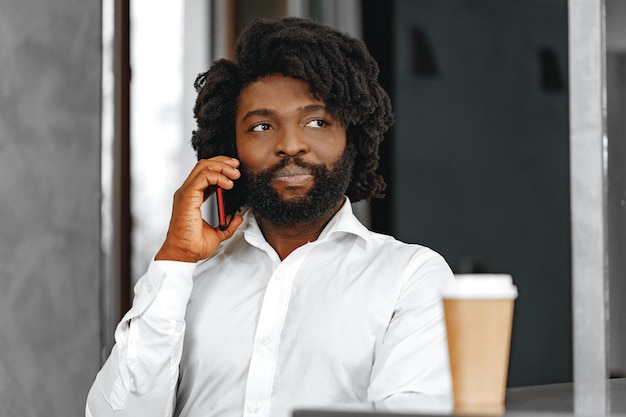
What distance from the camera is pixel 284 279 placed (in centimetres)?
167

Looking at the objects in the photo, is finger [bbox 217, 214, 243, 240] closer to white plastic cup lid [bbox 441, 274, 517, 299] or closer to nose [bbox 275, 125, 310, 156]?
nose [bbox 275, 125, 310, 156]

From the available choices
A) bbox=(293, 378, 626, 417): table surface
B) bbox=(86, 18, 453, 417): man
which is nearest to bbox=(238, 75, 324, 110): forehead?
bbox=(86, 18, 453, 417): man

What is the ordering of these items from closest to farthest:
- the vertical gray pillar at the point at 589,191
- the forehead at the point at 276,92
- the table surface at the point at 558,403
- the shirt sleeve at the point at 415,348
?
the table surface at the point at 558,403 → the shirt sleeve at the point at 415,348 → the forehead at the point at 276,92 → the vertical gray pillar at the point at 589,191

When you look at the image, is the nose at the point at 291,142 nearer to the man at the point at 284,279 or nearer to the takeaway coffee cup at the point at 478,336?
the man at the point at 284,279

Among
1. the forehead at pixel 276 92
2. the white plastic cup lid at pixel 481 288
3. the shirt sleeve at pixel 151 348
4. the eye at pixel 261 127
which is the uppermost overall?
the forehead at pixel 276 92

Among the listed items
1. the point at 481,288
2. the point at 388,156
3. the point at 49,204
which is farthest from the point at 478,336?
the point at 388,156

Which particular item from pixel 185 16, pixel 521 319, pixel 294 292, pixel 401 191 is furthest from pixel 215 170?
pixel 521 319

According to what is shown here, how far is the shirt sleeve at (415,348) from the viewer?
1457mm

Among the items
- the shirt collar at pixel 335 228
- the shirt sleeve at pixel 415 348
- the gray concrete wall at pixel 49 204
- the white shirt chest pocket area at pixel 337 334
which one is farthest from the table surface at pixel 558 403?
the gray concrete wall at pixel 49 204

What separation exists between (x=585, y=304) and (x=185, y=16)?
1634mm

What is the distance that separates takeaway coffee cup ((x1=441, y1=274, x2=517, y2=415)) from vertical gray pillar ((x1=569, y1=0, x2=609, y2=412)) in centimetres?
101

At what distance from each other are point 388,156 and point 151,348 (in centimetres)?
349

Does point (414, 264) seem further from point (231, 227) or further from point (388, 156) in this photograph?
point (388, 156)

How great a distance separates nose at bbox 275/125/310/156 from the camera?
1.63 m
